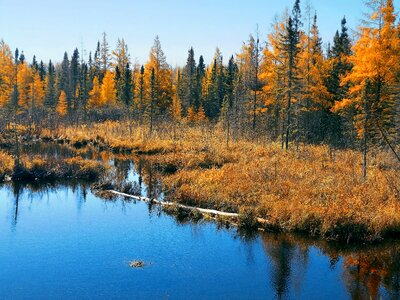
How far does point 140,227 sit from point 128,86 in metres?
51.9

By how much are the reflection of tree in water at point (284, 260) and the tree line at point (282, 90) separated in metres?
5.11

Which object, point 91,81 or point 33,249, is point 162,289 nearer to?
point 33,249

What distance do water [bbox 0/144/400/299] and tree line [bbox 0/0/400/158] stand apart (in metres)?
4.93

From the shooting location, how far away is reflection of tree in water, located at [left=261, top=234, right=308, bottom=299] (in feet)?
40.0

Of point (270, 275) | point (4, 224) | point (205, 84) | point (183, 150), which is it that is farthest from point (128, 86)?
point (270, 275)

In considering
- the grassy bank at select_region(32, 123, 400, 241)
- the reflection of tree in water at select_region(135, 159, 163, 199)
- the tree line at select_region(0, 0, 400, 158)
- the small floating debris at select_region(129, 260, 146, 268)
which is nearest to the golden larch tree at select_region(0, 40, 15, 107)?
the tree line at select_region(0, 0, 400, 158)

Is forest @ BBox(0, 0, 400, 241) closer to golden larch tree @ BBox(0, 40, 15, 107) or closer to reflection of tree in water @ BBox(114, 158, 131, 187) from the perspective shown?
reflection of tree in water @ BBox(114, 158, 131, 187)

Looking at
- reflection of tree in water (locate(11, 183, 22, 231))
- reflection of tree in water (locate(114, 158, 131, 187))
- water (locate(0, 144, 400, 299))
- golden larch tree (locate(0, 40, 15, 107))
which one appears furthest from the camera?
golden larch tree (locate(0, 40, 15, 107))

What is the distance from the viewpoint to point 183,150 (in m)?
31.1

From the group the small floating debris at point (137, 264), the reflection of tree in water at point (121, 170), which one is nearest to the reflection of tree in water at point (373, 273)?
the small floating debris at point (137, 264)

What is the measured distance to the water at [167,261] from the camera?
11664 mm

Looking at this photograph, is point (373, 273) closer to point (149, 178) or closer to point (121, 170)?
point (149, 178)

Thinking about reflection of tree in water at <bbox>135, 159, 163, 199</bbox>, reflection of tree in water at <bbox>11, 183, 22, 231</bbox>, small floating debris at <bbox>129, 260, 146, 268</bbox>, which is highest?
reflection of tree in water at <bbox>135, 159, 163, 199</bbox>

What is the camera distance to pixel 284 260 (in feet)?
45.2
